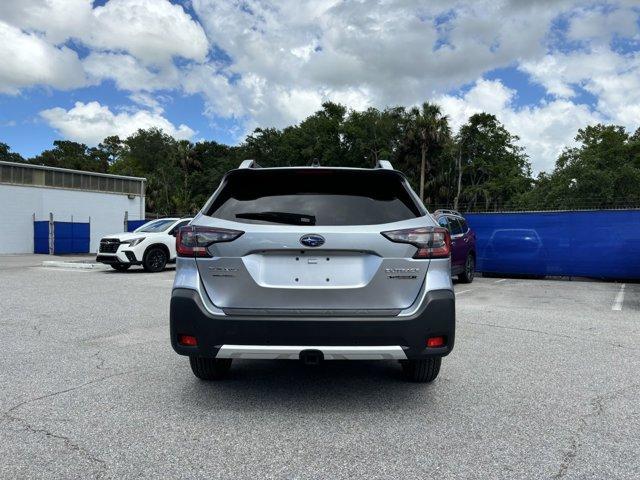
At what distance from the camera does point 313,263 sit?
355cm

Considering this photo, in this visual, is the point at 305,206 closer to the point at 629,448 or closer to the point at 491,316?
the point at 629,448

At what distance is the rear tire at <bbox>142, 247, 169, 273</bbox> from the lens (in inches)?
632

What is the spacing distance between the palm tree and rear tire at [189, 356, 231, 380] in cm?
4754

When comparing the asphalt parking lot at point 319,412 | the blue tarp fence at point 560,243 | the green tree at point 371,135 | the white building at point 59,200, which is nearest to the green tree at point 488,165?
the green tree at point 371,135

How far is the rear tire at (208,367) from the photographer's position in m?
4.35

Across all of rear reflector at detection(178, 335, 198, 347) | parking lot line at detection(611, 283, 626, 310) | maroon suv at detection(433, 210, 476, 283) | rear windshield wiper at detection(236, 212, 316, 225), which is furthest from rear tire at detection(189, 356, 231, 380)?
maroon suv at detection(433, 210, 476, 283)

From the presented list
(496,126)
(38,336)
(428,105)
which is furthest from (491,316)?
(496,126)

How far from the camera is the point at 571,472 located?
2.88m

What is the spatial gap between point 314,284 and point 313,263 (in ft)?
0.45

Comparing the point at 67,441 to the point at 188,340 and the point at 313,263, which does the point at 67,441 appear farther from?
the point at 313,263

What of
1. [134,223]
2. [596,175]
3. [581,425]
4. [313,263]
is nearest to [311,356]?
[313,263]

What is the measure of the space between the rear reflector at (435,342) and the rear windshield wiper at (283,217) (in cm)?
110

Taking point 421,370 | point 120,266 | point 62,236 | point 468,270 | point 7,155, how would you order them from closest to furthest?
1. point 421,370
2. point 468,270
3. point 120,266
4. point 62,236
5. point 7,155

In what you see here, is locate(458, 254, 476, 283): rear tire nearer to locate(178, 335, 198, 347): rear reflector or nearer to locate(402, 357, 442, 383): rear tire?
locate(402, 357, 442, 383): rear tire
